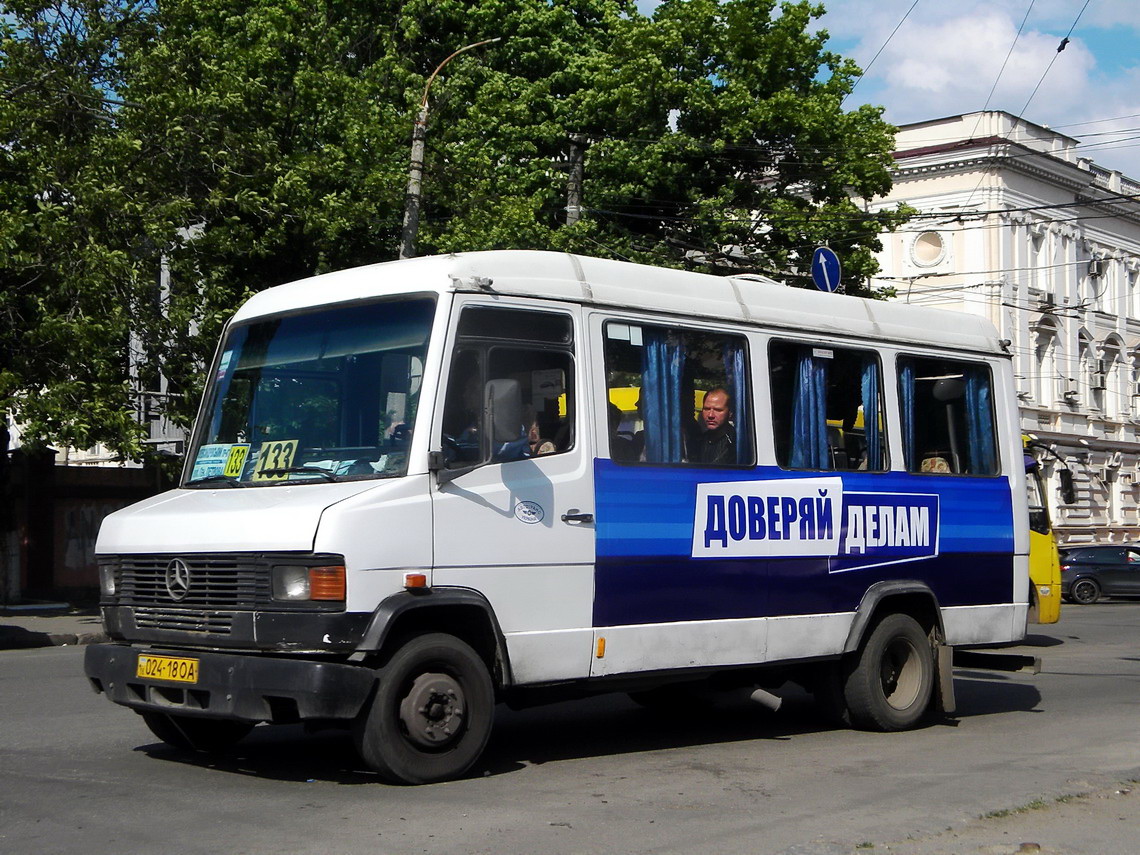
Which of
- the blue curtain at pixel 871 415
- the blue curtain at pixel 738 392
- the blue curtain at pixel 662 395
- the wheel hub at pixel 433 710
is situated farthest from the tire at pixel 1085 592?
the wheel hub at pixel 433 710

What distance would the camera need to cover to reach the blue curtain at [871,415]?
10.4 meters

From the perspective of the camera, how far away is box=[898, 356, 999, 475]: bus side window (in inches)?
425

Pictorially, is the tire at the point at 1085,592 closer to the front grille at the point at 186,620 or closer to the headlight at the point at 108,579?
the headlight at the point at 108,579

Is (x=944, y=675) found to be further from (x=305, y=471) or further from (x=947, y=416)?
(x=305, y=471)

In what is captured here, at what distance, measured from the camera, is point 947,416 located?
11.1 m

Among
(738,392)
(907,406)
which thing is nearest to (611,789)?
(738,392)

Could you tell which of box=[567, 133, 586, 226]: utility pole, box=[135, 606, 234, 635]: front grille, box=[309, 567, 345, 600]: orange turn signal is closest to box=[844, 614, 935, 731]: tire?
box=[309, 567, 345, 600]: orange turn signal

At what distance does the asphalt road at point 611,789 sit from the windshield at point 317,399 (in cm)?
170

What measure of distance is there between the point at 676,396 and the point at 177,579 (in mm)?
3162

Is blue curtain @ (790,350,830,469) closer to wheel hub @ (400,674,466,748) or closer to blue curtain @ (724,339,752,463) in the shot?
blue curtain @ (724,339,752,463)

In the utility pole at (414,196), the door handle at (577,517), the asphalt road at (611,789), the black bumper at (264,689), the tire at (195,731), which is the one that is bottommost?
the asphalt road at (611,789)

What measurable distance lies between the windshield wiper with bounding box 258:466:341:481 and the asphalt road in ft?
5.36

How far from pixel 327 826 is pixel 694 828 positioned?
66.2 inches

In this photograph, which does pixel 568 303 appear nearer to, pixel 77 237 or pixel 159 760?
pixel 159 760
